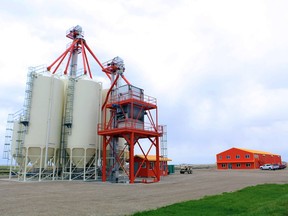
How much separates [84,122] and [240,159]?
48.5 metres

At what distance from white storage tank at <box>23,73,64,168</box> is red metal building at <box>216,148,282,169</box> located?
165ft

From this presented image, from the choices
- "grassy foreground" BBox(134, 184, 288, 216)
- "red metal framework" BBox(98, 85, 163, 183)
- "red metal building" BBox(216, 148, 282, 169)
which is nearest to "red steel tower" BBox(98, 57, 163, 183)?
"red metal framework" BBox(98, 85, 163, 183)

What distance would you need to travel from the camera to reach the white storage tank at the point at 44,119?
32.2 meters

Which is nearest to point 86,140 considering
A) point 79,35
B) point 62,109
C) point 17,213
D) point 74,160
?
point 74,160

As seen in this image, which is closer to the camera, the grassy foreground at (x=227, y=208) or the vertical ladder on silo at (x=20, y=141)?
the grassy foreground at (x=227, y=208)

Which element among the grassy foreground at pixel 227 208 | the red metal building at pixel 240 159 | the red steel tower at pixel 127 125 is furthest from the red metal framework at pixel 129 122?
the red metal building at pixel 240 159

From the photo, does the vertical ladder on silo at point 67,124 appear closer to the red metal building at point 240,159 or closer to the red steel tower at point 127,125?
the red steel tower at point 127,125

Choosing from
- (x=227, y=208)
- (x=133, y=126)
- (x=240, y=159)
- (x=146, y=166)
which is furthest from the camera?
(x=240, y=159)

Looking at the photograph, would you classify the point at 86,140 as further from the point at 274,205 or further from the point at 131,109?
the point at 274,205

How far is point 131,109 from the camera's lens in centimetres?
3048

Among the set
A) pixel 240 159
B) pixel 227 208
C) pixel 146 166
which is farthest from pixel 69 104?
pixel 240 159

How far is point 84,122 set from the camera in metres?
34.0

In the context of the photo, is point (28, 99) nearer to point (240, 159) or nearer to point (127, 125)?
point (127, 125)

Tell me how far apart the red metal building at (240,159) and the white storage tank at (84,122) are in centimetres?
4644
